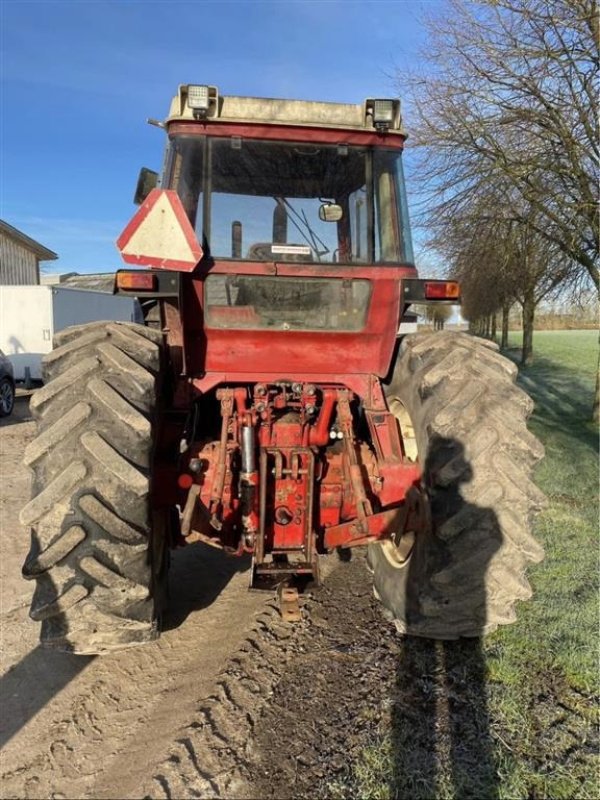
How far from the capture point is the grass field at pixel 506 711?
2.64 m

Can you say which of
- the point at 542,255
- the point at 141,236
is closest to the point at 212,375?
the point at 141,236

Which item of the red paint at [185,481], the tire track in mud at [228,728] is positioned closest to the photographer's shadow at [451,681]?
the tire track in mud at [228,728]

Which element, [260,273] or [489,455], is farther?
[260,273]

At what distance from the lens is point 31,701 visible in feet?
10.8

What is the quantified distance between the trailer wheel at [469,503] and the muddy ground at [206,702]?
51 cm

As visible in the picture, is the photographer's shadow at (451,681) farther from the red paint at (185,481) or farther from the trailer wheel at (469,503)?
the red paint at (185,481)

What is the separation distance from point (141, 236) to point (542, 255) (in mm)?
10993

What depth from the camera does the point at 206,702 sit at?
3160mm

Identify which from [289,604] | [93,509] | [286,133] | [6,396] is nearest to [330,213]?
[286,133]

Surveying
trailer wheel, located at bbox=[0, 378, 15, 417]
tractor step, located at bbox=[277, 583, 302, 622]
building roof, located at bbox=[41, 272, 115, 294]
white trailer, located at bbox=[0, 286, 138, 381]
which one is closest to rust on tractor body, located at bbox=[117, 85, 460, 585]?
tractor step, located at bbox=[277, 583, 302, 622]

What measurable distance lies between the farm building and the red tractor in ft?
73.1

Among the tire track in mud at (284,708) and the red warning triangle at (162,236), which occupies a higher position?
the red warning triangle at (162,236)

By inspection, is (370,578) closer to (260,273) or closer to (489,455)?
(489,455)

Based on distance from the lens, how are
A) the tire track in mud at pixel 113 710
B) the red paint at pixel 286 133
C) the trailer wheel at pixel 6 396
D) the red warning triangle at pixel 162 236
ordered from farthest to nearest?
the trailer wheel at pixel 6 396, the red paint at pixel 286 133, the red warning triangle at pixel 162 236, the tire track in mud at pixel 113 710
